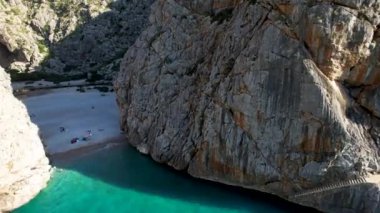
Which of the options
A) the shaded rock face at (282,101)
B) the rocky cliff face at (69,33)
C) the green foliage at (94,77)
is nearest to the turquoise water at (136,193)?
the shaded rock face at (282,101)

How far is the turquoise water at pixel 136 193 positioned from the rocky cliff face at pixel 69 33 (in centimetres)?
5936

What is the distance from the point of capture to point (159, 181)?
49938 mm

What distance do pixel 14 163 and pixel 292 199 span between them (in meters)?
24.3

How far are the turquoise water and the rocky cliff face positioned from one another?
195 ft

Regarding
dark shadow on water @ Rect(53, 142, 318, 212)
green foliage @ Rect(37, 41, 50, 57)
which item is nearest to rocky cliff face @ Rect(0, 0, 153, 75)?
green foliage @ Rect(37, 41, 50, 57)

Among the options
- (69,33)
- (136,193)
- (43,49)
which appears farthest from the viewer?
(69,33)

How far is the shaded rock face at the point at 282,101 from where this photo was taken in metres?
42.8

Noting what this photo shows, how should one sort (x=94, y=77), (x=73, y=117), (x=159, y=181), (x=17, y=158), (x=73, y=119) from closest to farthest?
(x=17, y=158) → (x=159, y=181) → (x=73, y=119) → (x=73, y=117) → (x=94, y=77)

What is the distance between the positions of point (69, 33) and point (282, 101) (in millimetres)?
81773

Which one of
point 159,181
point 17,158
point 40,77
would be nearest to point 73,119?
point 159,181

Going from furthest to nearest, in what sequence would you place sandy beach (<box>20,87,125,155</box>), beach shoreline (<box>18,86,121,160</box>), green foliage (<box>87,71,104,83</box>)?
green foliage (<box>87,71,104,83</box>) → sandy beach (<box>20,87,125,155</box>) → beach shoreline (<box>18,86,121,160</box>)

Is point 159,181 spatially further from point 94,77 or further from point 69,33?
point 69,33

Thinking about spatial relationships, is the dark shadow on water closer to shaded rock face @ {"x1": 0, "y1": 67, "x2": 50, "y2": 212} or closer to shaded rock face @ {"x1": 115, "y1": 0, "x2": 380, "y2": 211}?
shaded rock face @ {"x1": 115, "y1": 0, "x2": 380, "y2": 211}

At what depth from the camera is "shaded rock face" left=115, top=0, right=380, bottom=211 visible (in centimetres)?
4275
